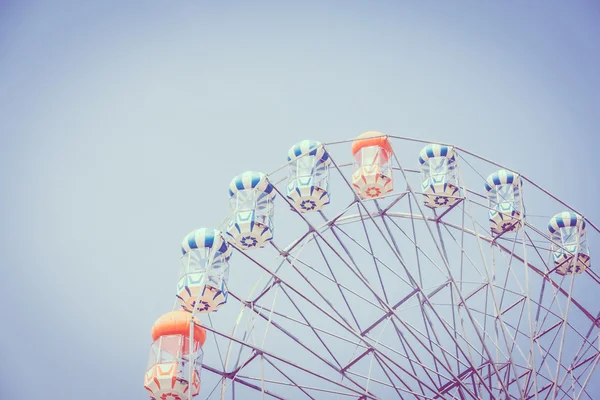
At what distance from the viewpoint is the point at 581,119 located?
136 feet

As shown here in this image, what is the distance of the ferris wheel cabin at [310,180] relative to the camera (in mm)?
21312

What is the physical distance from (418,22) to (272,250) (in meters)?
16.6

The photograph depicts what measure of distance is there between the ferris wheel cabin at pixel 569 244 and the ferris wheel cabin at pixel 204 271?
1120 cm

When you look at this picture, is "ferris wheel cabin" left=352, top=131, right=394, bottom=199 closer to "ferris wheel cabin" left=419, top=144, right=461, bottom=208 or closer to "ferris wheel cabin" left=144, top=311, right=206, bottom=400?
"ferris wheel cabin" left=419, top=144, right=461, bottom=208

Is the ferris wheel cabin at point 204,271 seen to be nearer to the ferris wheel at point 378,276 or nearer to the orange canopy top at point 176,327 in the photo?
the ferris wheel at point 378,276

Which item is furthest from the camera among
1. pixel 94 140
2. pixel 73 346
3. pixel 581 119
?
pixel 94 140

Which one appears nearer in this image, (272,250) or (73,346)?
(73,346)

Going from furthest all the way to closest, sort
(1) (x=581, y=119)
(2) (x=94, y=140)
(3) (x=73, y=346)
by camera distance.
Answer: (2) (x=94, y=140) → (1) (x=581, y=119) → (3) (x=73, y=346)

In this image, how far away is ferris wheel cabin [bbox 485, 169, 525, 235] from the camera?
24328mm

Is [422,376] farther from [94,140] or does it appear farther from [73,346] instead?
[94,140]

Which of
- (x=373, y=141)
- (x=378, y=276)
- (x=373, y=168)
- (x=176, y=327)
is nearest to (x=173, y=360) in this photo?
(x=176, y=327)

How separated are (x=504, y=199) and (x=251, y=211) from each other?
9109 mm

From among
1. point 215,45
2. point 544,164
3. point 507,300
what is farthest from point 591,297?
point 215,45

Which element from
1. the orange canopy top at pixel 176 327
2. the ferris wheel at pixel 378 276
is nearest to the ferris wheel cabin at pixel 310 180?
the ferris wheel at pixel 378 276
